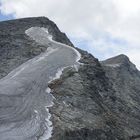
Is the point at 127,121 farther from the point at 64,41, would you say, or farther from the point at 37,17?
the point at 37,17

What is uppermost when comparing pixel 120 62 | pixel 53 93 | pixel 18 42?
pixel 120 62

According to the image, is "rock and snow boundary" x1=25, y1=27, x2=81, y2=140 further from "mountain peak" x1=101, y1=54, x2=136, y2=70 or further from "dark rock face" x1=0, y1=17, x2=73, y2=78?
"mountain peak" x1=101, y1=54, x2=136, y2=70

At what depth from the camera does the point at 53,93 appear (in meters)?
30.3

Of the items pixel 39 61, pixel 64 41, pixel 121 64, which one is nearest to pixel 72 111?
pixel 39 61

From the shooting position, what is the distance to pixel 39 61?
37531 mm

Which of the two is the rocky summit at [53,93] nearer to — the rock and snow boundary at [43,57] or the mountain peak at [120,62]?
the rock and snow boundary at [43,57]

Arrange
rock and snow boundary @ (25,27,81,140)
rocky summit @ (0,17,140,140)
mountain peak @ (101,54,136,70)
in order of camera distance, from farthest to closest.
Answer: mountain peak @ (101,54,136,70), rocky summit @ (0,17,140,140), rock and snow boundary @ (25,27,81,140)

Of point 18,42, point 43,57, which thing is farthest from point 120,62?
point 43,57

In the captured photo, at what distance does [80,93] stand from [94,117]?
8.53 feet

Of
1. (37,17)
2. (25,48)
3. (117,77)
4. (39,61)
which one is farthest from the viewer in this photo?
(117,77)

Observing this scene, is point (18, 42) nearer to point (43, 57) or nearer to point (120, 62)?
point (43, 57)

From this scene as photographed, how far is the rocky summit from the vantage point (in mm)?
25981

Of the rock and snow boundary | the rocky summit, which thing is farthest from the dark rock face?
the rock and snow boundary

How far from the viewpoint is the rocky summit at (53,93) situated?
2598 cm
